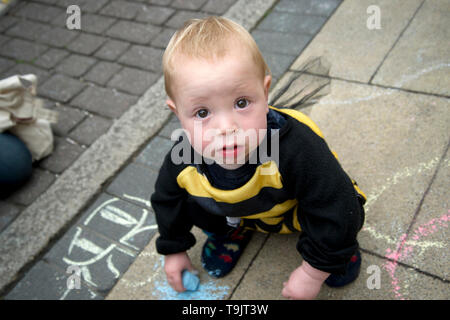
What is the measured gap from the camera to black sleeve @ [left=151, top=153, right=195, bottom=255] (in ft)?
5.45

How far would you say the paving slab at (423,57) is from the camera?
2451 mm

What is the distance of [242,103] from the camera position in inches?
49.7

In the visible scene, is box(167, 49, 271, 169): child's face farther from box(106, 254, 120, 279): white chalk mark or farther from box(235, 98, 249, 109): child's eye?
box(106, 254, 120, 279): white chalk mark

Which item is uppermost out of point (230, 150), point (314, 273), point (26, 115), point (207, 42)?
Answer: point (207, 42)

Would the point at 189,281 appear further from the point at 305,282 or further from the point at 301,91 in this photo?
the point at 301,91

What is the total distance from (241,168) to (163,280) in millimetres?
862

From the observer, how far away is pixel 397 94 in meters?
2.45

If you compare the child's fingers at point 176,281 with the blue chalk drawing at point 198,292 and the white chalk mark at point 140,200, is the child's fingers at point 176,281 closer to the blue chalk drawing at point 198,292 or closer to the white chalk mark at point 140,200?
the blue chalk drawing at point 198,292

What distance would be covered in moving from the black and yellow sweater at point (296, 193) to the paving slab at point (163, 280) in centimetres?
36

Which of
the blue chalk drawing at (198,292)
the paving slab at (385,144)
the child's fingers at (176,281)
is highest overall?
the paving slab at (385,144)

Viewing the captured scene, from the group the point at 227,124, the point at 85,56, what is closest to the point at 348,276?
the point at 227,124

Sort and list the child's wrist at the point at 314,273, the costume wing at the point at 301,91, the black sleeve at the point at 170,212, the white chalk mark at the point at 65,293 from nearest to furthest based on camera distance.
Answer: the child's wrist at the point at 314,273 < the black sleeve at the point at 170,212 < the costume wing at the point at 301,91 < the white chalk mark at the point at 65,293

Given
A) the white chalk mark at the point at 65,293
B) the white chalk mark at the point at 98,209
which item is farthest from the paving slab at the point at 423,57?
the white chalk mark at the point at 65,293
